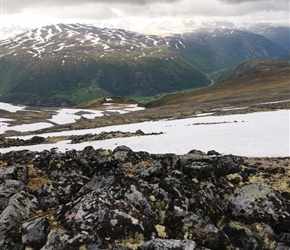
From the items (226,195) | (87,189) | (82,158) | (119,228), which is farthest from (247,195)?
(82,158)

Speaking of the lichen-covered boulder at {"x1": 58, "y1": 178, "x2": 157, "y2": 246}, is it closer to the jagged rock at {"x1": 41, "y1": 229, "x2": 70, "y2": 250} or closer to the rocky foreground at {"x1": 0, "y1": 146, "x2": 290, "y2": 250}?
the rocky foreground at {"x1": 0, "y1": 146, "x2": 290, "y2": 250}

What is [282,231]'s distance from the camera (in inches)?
495

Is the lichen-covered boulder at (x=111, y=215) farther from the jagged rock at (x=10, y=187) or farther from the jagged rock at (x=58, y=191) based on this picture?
the jagged rock at (x=10, y=187)

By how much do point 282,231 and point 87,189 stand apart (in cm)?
882

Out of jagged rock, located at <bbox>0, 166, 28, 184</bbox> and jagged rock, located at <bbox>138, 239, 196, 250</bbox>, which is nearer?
jagged rock, located at <bbox>138, 239, 196, 250</bbox>

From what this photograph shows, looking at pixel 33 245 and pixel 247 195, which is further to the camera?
pixel 247 195

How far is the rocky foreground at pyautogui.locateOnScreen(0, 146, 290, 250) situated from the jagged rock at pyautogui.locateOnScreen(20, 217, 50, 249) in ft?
0.09

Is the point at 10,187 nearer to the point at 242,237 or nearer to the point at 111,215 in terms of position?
the point at 111,215

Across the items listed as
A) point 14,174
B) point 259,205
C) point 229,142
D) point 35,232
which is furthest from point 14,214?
point 229,142

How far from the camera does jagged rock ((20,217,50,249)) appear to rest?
1128 centimetres

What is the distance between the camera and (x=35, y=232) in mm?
11453

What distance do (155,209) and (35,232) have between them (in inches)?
197

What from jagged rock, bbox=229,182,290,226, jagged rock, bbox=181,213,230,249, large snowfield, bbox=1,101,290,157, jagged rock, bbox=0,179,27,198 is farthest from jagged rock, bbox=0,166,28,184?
large snowfield, bbox=1,101,290,157

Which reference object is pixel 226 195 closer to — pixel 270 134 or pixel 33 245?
pixel 33 245
